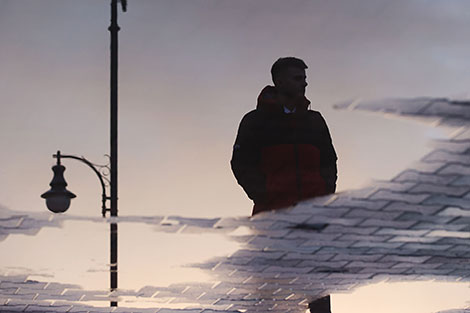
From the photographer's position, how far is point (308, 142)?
5379mm

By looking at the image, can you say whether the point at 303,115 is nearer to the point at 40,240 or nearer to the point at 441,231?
the point at 441,231

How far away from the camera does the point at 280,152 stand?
5383 millimetres

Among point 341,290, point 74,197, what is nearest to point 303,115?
point 341,290

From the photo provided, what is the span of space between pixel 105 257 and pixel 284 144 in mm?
1245

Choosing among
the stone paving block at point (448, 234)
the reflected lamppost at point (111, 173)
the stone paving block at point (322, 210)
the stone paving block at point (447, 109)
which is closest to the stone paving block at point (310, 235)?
the stone paving block at point (322, 210)

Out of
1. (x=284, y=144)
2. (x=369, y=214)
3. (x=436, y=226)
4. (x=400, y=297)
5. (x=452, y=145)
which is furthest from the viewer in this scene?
(x=284, y=144)

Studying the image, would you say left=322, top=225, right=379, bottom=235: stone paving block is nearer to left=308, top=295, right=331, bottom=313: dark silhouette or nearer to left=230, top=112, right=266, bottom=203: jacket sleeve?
left=308, top=295, right=331, bottom=313: dark silhouette

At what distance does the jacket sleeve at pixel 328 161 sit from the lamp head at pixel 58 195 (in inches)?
310

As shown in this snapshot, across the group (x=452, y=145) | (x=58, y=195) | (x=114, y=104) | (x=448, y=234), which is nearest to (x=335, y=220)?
(x=448, y=234)

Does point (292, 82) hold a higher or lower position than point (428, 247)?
higher

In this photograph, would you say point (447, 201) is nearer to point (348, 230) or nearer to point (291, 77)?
point (348, 230)

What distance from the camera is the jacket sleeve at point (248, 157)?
5422 millimetres

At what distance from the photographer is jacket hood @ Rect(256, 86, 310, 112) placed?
5.46 metres

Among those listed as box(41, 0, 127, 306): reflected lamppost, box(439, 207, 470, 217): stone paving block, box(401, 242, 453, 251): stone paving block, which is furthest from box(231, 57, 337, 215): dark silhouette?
box(41, 0, 127, 306): reflected lamppost
